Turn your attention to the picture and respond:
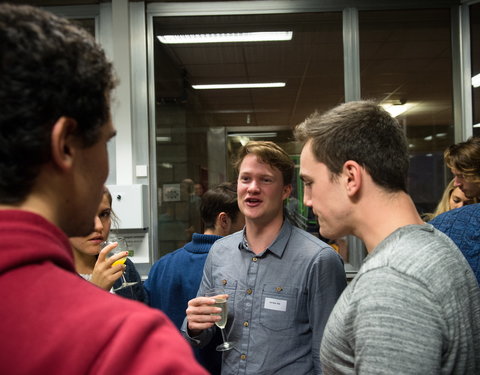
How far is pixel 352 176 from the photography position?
1.08 m

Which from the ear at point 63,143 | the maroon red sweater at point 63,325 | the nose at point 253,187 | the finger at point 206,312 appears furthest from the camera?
the nose at point 253,187

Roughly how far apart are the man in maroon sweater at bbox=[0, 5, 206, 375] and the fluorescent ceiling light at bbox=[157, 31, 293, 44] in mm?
3030

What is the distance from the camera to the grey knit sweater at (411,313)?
813mm

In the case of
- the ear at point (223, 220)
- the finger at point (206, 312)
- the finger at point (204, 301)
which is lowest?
the finger at point (206, 312)

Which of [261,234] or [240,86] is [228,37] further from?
[261,234]

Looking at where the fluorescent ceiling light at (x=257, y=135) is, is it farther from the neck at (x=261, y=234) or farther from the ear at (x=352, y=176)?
the ear at (x=352, y=176)

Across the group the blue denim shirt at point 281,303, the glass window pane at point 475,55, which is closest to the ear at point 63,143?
the blue denim shirt at point 281,303

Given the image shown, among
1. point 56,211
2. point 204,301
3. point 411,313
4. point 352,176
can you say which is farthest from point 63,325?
point 204,301

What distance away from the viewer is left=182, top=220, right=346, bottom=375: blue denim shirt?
1.50m

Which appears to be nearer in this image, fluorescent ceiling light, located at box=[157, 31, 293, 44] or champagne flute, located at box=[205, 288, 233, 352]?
champagne flute, located at box=[205, 288, 233, 352]

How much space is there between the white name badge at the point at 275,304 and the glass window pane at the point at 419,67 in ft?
6.18

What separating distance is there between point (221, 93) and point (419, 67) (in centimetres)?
213

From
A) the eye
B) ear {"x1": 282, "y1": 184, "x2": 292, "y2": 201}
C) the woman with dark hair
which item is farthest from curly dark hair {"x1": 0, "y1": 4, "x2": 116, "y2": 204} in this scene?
the eye

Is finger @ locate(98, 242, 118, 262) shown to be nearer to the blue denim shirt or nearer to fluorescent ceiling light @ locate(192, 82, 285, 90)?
the blue denim shirt
